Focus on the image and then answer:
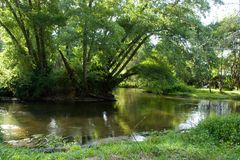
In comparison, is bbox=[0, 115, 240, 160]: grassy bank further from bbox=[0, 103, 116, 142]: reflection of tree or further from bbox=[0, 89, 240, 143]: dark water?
bbox=[0, 103, 116, 142]: reflection of tree

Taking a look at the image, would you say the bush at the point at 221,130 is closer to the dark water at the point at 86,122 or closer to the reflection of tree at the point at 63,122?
the dark water at the point at 86,122

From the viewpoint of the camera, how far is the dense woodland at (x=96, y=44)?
21.4 metres

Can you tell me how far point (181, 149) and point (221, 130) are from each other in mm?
2329

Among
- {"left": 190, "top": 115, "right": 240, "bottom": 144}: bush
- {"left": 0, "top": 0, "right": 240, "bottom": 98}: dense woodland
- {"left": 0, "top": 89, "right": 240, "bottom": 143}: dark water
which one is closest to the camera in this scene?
{"left": 190, "top": 115, "right": 240, "bottom": 144}: bush

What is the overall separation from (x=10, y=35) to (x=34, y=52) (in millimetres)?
2191

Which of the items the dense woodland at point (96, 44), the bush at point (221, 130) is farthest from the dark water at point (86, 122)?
the dense woodland at point (96, 44)

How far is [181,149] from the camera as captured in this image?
23.8 feet

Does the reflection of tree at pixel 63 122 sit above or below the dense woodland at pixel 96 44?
below

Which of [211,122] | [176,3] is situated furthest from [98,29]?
[211,122]

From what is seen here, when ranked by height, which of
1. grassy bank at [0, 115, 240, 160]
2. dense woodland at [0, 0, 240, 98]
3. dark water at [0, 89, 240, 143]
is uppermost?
dense woodland at [0, 0, 240, 98]

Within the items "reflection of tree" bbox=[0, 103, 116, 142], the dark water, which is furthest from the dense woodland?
"reflection of tree" bbox=[0, 103, 116, 142]

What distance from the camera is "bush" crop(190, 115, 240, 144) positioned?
8.75 m

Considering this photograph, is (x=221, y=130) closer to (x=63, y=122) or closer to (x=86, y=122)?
(x=86, y=122)

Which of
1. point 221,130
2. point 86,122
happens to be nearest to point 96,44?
point 86,122
